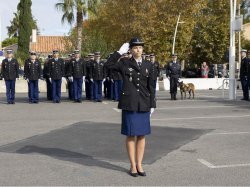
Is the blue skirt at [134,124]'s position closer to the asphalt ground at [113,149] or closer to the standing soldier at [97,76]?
the asphalt ground at [113,149]

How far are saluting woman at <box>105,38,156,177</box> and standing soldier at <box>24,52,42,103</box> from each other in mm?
11522

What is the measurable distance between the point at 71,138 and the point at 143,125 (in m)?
3.36

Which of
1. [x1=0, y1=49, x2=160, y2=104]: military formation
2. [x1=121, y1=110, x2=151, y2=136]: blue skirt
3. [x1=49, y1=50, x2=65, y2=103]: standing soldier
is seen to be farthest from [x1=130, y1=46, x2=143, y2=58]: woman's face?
[x1=49, y1=50, x2=65, y2=103]: standing soldier

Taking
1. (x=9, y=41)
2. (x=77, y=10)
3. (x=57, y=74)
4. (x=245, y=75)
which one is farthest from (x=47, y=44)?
(x=245, y=75)

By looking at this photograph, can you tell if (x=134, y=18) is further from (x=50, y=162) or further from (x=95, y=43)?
(x=50, y=162)

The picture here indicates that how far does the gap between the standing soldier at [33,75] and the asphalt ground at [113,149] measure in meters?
3.43

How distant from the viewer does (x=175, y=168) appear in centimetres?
720

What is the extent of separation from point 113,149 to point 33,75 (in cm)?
992

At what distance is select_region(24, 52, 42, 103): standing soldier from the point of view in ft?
59.0

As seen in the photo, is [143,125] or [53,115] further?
[53,115]

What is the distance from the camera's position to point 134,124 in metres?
6.73

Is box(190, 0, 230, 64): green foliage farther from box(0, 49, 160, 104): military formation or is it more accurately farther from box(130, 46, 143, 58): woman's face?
box(130, 46, 143, 58): woman's face

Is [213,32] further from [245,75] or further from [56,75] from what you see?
[56,75]

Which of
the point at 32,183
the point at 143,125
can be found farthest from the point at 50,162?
the point at 143,125
